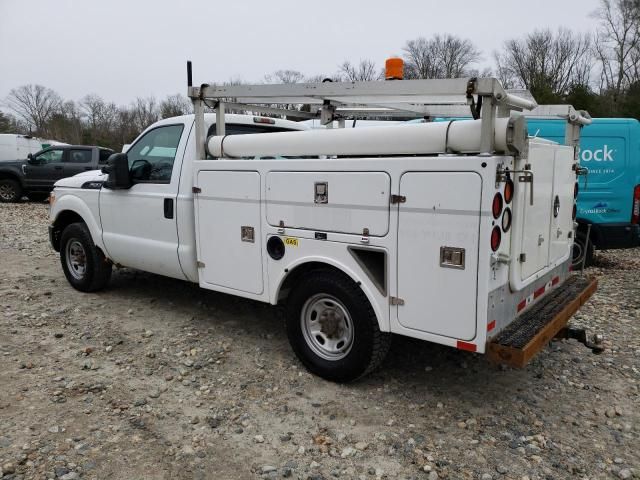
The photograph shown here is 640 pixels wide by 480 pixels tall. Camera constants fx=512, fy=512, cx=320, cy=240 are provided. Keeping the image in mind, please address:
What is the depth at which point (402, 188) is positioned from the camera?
318cm

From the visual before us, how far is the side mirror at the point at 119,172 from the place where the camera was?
5053mm

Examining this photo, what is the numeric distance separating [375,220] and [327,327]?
0.94m

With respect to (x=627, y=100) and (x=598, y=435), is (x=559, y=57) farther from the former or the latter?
(x=598, y=435)

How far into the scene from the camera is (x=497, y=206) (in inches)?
115

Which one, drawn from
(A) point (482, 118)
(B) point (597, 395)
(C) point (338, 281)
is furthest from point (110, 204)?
(B) point (597, 395)

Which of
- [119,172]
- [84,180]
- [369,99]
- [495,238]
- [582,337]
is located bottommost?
[582,337]

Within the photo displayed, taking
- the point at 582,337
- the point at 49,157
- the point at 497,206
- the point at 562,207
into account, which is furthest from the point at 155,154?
the point at 49,157

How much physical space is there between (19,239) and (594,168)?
32.5ft

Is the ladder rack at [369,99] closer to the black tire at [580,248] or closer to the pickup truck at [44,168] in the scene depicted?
the black tire at [580,248]

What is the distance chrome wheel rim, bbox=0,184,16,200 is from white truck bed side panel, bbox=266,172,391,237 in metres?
15.6

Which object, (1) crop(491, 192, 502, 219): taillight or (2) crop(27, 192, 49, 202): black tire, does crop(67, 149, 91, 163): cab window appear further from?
(1) crop(491, 192, 502, 219): taillight

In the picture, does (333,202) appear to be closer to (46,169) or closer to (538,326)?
(538,326)

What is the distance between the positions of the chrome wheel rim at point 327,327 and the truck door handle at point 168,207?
1720mm

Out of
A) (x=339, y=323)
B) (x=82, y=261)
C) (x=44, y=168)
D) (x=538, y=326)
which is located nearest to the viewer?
(x=538, y=326)
